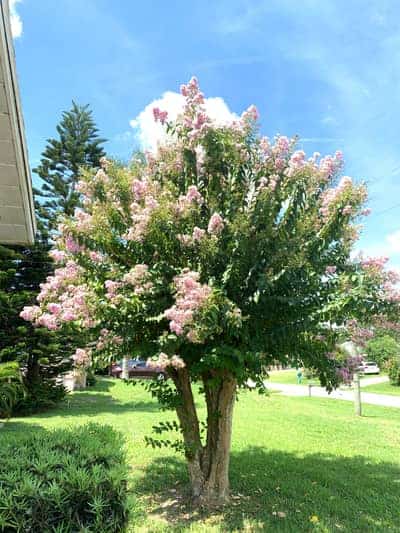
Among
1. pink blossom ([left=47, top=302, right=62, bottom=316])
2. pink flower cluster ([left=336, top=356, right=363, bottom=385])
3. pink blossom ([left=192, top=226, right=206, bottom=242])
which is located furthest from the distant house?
pink flower cluster ([left=336, top=356, right=363, bottom=385])

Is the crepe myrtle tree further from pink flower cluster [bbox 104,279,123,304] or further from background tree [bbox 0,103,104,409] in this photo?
background tree [bbox 0,103,104,409]

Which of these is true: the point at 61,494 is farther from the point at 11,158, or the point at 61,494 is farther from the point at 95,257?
the point at 11,158

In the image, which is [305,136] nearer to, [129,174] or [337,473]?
[129,174]

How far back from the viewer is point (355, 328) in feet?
12.1

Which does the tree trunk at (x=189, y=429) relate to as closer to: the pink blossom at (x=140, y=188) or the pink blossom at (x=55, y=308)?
the pink blossom at (x=55, y=308)

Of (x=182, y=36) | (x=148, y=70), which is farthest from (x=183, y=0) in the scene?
(x=148, y=70)

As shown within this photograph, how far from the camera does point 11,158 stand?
2.94 m

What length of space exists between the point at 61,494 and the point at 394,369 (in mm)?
22496

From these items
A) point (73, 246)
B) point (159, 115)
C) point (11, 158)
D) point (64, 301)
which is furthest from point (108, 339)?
point (159, 115)

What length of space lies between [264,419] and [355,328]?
6419 mm

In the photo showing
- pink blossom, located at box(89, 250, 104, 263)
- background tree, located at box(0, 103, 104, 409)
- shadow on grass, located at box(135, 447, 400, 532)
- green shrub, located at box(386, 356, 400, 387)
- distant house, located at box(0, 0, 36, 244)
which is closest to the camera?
distant house, located at box(0, 0, 36, 244)

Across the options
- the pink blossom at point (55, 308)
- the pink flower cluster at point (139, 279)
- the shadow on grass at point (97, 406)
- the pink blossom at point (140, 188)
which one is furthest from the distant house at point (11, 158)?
the shadow on grass at point (97, 406)

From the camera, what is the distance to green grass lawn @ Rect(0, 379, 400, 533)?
362 cm

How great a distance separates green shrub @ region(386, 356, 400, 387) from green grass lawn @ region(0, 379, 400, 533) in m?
11.9
